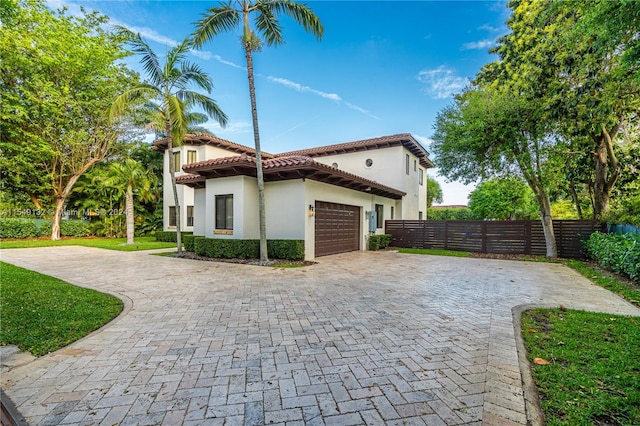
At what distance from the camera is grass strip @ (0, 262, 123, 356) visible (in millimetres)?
3542

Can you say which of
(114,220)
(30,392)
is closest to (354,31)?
(30,392)

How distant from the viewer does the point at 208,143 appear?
17.8 meters

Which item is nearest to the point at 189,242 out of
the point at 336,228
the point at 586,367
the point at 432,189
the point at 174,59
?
the point at 336,228

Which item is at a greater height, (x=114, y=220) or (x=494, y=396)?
(x=114, y=220)

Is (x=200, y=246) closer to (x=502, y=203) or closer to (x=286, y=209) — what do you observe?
(x=286, y=209)

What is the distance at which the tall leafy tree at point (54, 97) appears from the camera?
16.0 m

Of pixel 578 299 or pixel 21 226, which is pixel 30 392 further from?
pixel 21 226

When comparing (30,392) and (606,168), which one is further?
(606,168)

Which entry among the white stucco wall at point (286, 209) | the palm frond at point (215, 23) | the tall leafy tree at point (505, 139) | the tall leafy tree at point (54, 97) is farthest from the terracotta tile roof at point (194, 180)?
the tall leafy tree at point (505, 139)

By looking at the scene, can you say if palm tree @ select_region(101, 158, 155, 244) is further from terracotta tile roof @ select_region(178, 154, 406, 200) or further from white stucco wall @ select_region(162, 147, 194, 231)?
terracotta tile roof @ select_region(178, 154, 406, 200)

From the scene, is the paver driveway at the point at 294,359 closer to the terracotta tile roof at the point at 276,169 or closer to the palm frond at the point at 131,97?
the terracotta tile roof at the point at 276,169

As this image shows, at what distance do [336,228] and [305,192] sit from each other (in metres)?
3.14

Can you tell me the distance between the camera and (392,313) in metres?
4.75

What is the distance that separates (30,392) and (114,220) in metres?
Answer: 22.5
